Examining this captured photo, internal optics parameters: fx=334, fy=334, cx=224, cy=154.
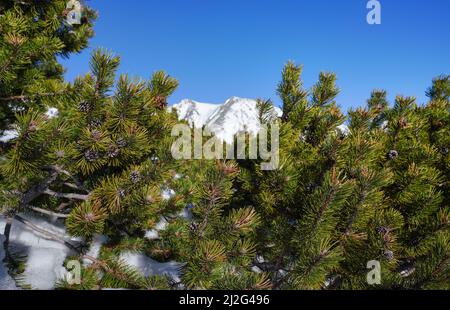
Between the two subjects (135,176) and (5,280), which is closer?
(135,176)

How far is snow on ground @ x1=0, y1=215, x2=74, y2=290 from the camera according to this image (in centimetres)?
456

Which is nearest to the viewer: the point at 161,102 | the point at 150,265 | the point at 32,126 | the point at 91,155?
the point at 32,126

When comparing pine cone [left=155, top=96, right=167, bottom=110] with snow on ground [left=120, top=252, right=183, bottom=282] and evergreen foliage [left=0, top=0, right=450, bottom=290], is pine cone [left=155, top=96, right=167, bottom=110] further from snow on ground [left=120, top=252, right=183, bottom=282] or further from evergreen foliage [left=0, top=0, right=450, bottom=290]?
snow on ground [left=120, top=252, right=183, bottom=282]

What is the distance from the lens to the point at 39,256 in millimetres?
5062

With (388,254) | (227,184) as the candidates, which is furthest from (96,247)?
(388,254)

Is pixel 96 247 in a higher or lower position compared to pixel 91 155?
lower

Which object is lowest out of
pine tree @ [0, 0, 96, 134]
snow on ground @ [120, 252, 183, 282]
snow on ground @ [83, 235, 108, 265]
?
snow on ground @ [120, 252, 183, 282]

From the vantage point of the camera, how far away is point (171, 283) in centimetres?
436

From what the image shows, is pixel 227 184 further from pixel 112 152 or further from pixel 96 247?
pixel 96 247

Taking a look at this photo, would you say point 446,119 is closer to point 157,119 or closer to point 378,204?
point 378,204

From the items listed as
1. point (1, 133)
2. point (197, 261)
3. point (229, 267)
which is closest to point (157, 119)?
point (197, 261)

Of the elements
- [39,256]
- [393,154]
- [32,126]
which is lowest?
[39,256]

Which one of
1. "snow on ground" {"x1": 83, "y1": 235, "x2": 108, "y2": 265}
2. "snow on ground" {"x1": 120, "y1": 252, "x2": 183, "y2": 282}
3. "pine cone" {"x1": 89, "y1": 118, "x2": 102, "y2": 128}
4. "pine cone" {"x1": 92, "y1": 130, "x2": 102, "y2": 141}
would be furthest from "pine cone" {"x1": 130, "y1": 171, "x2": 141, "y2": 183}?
"snow on ground" {"x1": 120, "y1": 252, "x2": 183, "y2": 282}

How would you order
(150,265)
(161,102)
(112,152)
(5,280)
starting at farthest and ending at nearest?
(150,265) < (5,280) < (161,102) < (112,152)
